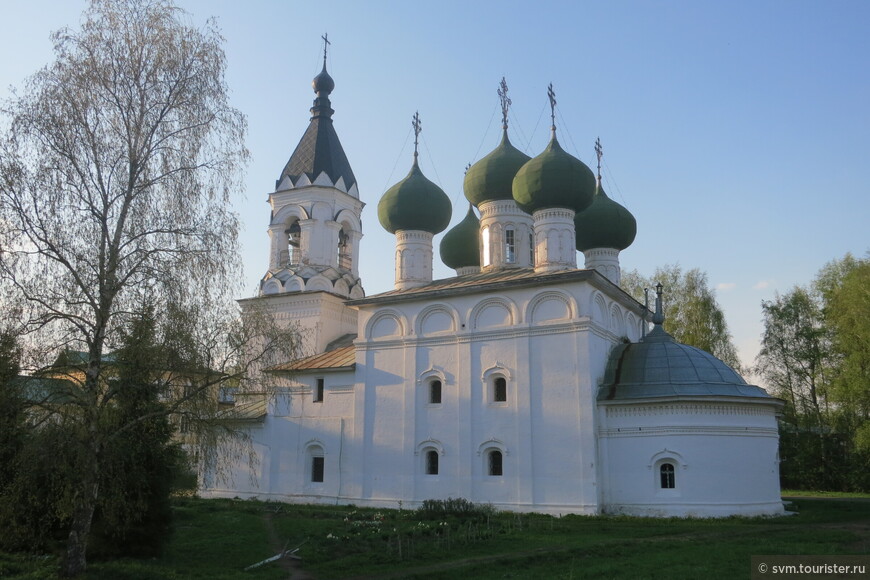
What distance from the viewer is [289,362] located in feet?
34.3

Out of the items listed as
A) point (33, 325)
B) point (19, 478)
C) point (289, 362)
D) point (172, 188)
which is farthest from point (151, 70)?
point (19, 478)

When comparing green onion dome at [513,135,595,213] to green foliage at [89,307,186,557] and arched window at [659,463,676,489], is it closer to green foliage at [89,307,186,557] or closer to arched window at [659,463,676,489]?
arched window at [659,463,676,489]

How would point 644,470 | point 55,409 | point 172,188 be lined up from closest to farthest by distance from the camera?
point 55,409
point 172,188
point 644,470

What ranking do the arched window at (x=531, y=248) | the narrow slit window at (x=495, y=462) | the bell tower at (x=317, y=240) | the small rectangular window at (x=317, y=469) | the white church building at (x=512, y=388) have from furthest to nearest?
the bell tower at (x=317, y=240) → the arched window at (x=531, y=248) → the small rectangular window at (x=317, y=469) → the narrow slit window at (x=495, y=462) → the white church building at (x=512, y=388)

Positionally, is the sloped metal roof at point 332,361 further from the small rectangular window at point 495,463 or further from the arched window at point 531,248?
the arched window at point 531,248

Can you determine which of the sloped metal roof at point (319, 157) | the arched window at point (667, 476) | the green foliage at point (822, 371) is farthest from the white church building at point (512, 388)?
the green foliage at point (822, 371)

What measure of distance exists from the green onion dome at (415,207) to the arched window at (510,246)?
2.00 m

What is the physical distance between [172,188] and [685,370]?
11.6 metres

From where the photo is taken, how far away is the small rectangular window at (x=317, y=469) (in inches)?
760

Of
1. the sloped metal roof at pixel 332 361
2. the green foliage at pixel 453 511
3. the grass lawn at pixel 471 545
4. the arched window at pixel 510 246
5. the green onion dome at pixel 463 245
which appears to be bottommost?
the grass lawn at pixel 471 545

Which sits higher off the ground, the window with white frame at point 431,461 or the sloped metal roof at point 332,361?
the sloped metal roof at point 332,361

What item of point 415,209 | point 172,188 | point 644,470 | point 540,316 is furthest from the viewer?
point 415,209

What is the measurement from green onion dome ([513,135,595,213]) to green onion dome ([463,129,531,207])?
195 cm

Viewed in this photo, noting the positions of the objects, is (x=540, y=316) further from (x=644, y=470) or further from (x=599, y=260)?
(x=599, y=260)
